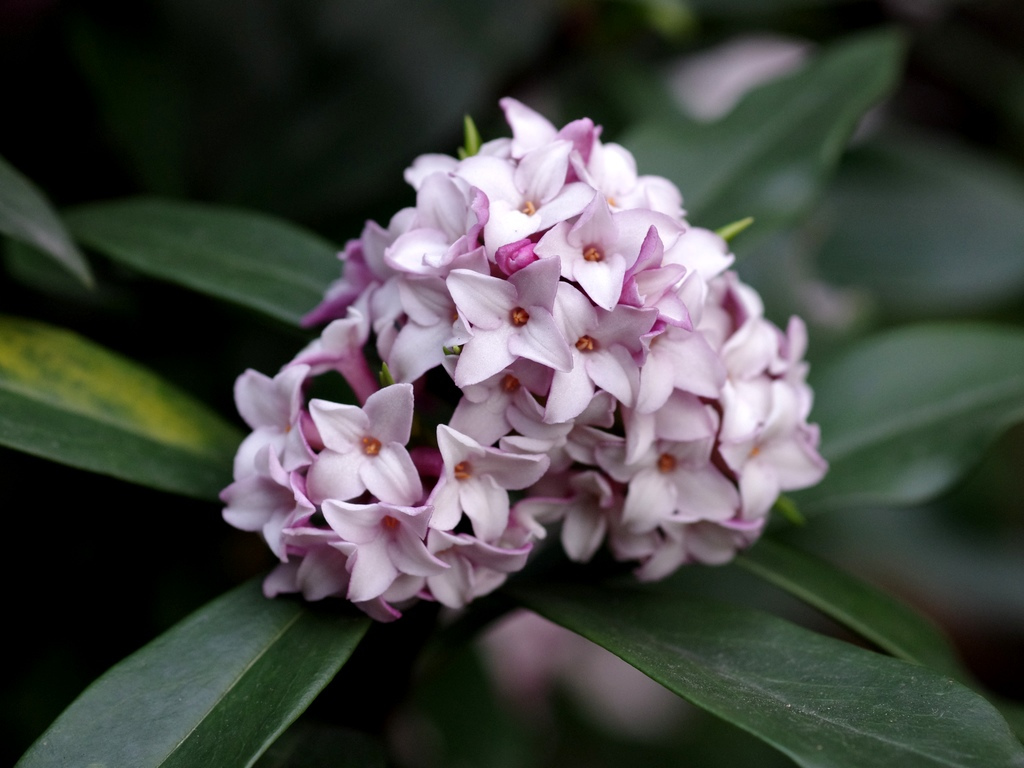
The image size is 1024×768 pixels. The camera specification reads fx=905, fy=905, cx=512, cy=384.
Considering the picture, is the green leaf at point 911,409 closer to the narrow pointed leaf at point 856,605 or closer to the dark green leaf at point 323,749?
the narrow pointed leaf at point 856,605

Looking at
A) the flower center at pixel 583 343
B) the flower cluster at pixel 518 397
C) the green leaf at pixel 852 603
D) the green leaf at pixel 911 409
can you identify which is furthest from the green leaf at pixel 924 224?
the flower center at pixel 583 343

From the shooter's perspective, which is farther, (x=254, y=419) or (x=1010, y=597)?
(x=1010, y=597)

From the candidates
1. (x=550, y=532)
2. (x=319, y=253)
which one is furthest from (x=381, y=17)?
(x=550, y=532)

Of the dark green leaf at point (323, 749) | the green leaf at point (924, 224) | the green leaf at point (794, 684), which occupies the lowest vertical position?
the green leaf at point (924, 224)

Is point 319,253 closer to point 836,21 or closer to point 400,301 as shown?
point 400,301

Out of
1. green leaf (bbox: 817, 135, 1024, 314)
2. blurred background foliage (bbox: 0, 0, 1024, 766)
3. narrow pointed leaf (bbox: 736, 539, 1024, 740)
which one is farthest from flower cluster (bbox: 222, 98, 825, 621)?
green leaf (bbox: 817, 135, 1024, 314)

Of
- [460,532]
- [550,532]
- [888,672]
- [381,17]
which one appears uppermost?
[381,17]

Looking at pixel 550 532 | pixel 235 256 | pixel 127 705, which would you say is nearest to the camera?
pixel 127 705

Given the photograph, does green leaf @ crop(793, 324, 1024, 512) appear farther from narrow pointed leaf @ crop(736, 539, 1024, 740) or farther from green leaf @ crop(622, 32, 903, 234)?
green leaf @ crop(622, 32, 903, 234)
